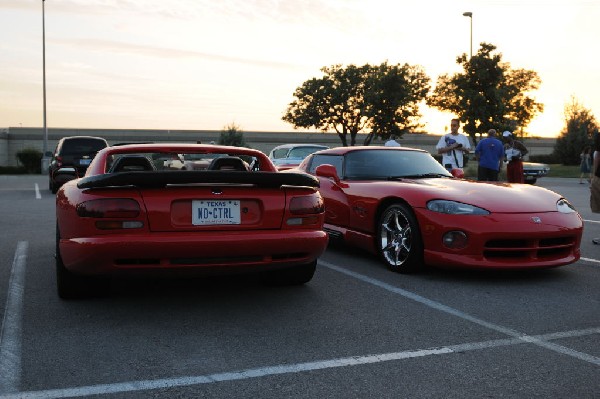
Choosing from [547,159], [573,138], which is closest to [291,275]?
[573,138]

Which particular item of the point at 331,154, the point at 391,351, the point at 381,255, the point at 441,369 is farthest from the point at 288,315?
the point at 331,154

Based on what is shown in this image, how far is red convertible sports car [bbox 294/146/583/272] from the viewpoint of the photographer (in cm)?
558

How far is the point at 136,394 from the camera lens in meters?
2.97

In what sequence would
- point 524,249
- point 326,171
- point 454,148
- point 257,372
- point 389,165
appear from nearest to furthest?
point 257,372 → point 524,249 → point 326,171 → point 389,165 → point 454,148

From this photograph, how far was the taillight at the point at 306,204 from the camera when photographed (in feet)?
15.2

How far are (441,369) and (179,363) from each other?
137cm

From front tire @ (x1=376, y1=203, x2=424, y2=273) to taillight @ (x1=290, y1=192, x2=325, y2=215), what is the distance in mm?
1389

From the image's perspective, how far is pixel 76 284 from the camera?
4.72 meters

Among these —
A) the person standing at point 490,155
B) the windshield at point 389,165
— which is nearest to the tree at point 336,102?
the person standing at point 490,155

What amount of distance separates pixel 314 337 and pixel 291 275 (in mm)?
1444

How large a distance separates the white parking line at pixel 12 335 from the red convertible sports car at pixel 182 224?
1.33 feet

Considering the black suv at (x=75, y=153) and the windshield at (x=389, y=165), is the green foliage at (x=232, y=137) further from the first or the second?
the windshield at (x=389, y=165)

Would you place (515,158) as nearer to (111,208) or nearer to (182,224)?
(182,224)

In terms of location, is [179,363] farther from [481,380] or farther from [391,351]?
[481,380]
